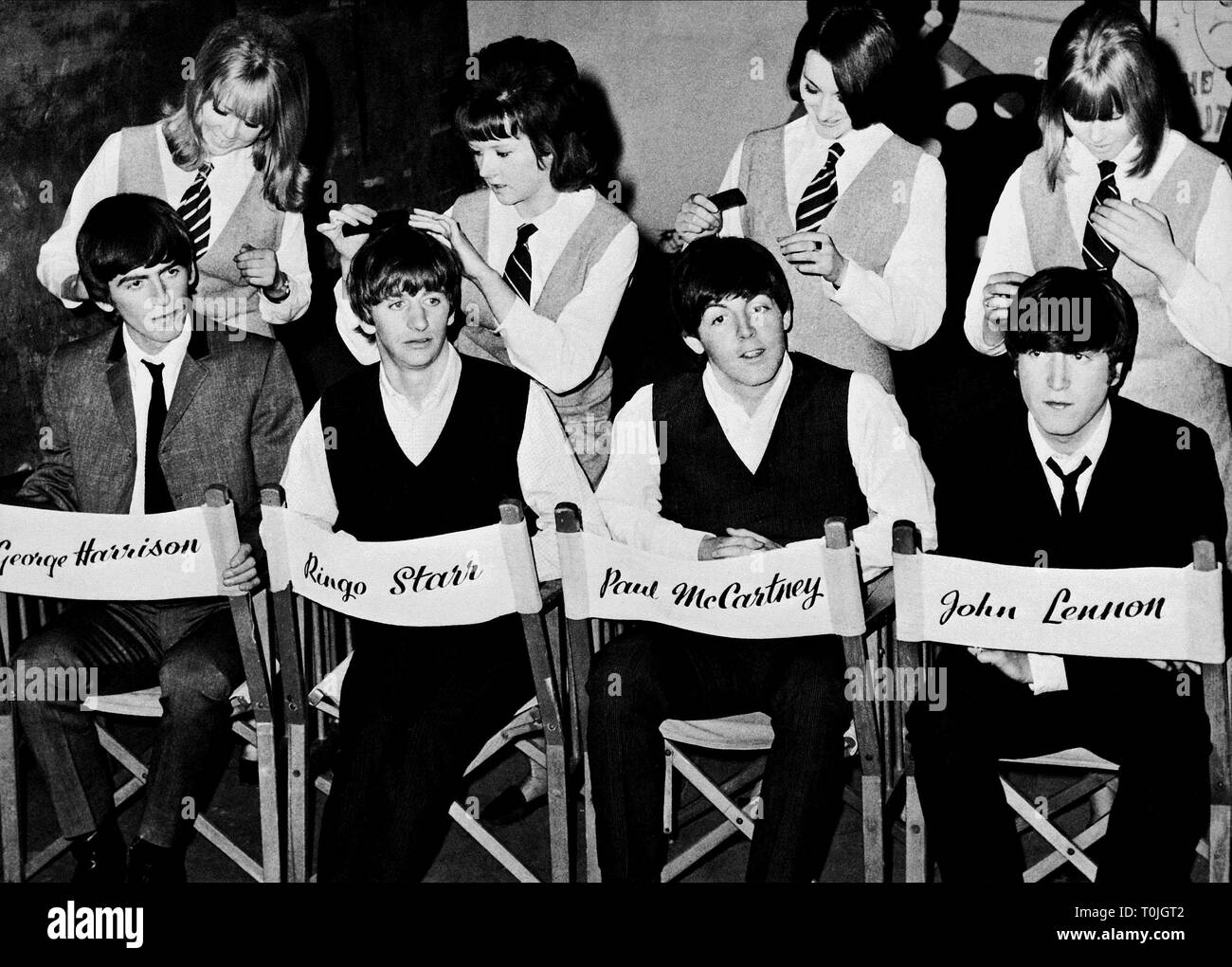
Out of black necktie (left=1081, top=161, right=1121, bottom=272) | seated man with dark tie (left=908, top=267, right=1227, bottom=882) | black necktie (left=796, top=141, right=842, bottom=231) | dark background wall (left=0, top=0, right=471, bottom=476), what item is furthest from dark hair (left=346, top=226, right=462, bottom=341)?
black necktie (left=1081, top=161, right=1121, bottom=272)

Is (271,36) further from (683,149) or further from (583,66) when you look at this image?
(683,149)

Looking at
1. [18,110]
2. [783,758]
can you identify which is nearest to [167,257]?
[18,110]

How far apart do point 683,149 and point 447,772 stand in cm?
156

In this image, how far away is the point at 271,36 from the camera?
3.57m

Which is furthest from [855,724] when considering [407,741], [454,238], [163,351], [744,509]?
[163,351]

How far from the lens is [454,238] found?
10.8 ft

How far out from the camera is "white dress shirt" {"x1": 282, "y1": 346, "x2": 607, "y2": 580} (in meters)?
3.16

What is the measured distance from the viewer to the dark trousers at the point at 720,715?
9.18ft

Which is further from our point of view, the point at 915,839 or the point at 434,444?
the point at 434,444

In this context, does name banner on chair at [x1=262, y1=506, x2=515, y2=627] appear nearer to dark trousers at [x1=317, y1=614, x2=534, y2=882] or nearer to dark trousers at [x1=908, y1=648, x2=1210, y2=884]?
dark trousers at [x1=317, y1=614, x2=534, y2=882]

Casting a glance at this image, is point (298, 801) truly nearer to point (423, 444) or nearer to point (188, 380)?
point (423, 444)

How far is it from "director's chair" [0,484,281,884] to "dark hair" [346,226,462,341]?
0.49 meters

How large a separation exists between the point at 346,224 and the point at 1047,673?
1.78 metres

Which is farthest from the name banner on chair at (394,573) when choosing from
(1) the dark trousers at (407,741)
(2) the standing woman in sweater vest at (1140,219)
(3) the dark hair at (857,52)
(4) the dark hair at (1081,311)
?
(3) the dark hair at (857,52)
